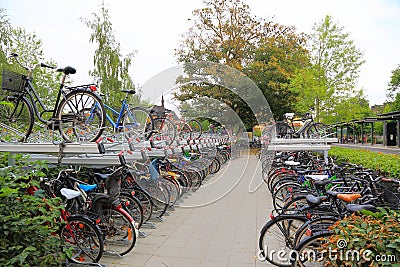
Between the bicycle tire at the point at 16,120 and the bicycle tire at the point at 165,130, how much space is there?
6.86 feet

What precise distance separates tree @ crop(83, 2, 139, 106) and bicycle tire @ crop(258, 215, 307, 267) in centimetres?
1016

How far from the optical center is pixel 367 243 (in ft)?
7.05

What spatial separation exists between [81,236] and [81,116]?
56.2 inches

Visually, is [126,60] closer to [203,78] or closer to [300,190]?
[203,78]

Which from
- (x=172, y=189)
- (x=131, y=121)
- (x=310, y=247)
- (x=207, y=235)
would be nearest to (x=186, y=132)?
(x=172, y=189)

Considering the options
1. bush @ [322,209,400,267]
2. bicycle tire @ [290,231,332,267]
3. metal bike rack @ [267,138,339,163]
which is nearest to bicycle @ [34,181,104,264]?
bicycle tire @ [290,231,332,267]

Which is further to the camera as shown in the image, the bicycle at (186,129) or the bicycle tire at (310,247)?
the bicycle at (186,129)

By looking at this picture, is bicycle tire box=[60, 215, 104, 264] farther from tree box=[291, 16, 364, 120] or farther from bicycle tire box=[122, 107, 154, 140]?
tree box=[291, 16, 364, 120]

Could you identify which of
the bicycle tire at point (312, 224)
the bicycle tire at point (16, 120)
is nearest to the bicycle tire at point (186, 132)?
the bicycle tire at point (16, 120)

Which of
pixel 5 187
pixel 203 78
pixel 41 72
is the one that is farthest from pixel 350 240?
pixel 41 72

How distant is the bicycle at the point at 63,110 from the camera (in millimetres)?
3988

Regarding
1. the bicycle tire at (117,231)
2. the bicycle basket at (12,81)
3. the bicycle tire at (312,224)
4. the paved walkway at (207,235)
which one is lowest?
the paved walkway at (207,235)

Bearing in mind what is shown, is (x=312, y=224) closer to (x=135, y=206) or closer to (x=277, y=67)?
(x=135, y=206)

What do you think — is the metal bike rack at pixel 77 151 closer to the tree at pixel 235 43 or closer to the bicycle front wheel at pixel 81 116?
the bicycle front wheel at pixel 81 116
